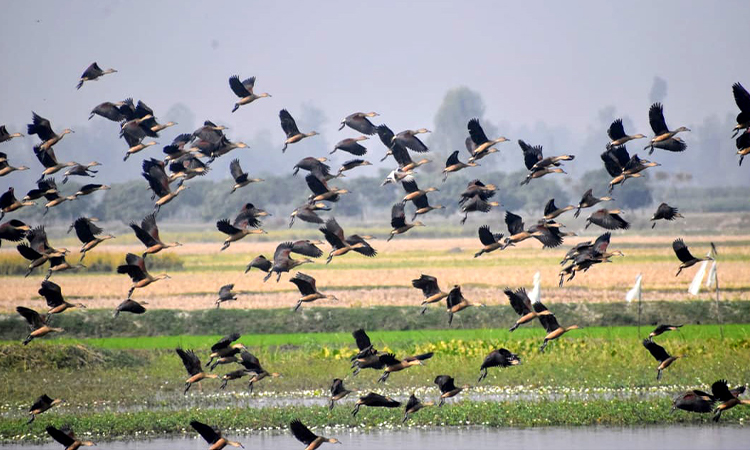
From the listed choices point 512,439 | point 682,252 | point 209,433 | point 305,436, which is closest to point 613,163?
point 682,252

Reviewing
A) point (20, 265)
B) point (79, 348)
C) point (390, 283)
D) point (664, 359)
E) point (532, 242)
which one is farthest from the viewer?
point (532, 242)

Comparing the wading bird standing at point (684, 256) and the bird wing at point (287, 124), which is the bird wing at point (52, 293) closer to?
the bird wing at point (287, 124)

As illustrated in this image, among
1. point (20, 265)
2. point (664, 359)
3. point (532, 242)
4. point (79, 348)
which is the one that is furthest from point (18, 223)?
point (532, 242)

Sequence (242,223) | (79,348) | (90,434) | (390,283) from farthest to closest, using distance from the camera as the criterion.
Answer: (390,283) → (79,348) → (90,434) → (242,223)

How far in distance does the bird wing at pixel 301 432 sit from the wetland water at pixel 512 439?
327 centimetres

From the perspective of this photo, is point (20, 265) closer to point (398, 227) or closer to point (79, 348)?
point (79, 348)

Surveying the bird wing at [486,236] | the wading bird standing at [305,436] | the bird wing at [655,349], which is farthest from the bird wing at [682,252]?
the wading bird standing at [305,436]

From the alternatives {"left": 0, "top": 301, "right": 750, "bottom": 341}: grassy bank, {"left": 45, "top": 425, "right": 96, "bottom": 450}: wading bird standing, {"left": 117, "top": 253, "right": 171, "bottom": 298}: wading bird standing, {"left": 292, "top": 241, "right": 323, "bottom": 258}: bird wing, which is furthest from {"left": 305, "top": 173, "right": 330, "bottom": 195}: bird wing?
{"left": 0, "top": 301, "right": 750, "bottom": 341}: grassy bank

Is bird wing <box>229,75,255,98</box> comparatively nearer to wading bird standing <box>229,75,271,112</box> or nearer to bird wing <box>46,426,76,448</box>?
wading bird standing <box>229,75,271,112</box>

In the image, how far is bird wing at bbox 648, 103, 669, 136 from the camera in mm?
15773

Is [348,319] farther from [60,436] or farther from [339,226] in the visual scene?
[60,436]

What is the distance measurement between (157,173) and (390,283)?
2991cm

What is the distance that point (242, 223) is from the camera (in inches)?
671

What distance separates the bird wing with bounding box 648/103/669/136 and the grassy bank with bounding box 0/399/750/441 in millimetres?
5779
